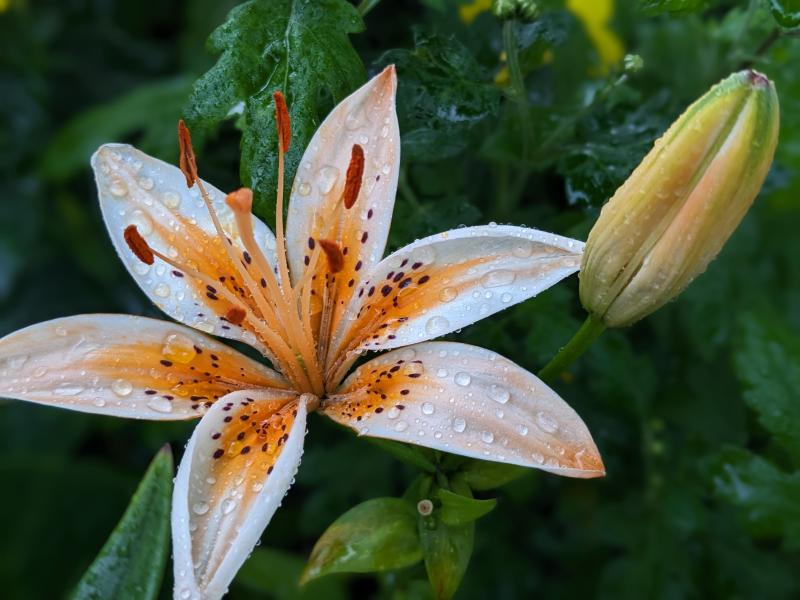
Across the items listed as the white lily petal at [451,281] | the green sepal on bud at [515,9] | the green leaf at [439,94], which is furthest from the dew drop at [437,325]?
the green sepal on bud at [515,9]

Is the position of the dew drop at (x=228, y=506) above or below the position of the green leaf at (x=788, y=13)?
below

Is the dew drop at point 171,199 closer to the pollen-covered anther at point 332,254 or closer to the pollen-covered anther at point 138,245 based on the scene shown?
the pollen-covered anther at point 138,245

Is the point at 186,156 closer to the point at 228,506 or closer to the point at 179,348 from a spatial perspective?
the point at 179,348

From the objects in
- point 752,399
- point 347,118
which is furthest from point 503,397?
point 752,399

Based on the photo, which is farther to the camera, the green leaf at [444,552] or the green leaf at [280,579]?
the green leaf at [280,579]

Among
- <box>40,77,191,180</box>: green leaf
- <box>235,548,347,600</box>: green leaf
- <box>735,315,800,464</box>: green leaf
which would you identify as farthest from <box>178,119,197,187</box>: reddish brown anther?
<box>235,548,347,600</box>: green leaf

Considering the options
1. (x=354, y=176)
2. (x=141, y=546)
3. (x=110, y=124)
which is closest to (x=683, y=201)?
(x=354, y=176)

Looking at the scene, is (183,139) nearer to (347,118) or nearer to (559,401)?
(347,118)
